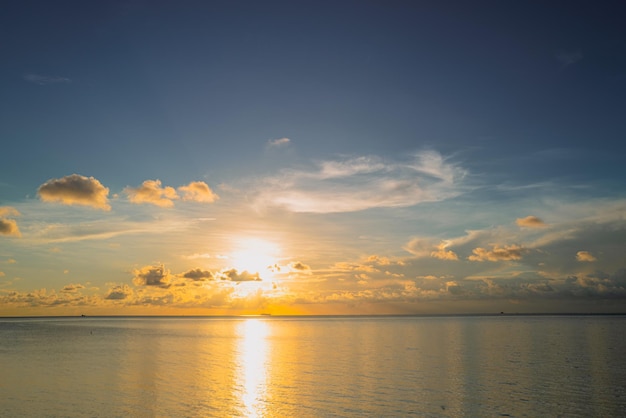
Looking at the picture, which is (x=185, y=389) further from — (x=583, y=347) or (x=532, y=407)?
(x=583, y=347)

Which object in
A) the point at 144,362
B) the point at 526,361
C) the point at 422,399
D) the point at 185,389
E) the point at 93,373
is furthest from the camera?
the point at 144,362

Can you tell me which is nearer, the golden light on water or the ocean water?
the ocean water

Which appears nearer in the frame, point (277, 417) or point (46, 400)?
point (277, 417)

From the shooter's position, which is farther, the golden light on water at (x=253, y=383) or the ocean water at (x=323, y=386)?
the golden light on water at (x=253, y=383)

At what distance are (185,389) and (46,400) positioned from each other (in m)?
15.2

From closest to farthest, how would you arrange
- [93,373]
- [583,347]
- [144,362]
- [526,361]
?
[93,373] → [526,361] → [144,362] → [583,347]

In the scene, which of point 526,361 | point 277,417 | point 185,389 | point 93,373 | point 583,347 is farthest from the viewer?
point 583,347

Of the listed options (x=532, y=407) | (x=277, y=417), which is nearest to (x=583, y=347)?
(x=532, y=407)

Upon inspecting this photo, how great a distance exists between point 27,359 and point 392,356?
2783 inches

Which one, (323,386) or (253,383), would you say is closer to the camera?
(323,386)

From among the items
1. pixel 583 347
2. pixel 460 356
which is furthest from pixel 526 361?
pixel 583 347

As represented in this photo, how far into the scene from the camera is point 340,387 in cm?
6009

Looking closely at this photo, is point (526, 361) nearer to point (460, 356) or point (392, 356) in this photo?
point (460, 356)

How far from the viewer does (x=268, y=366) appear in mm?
84062
